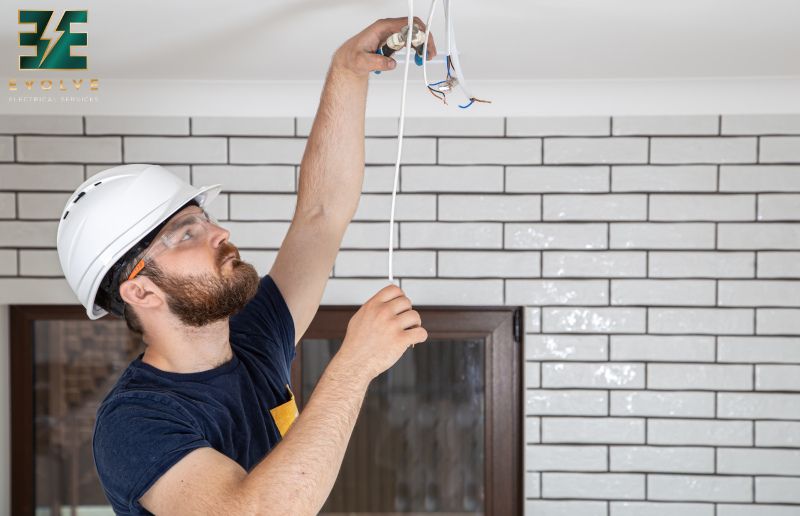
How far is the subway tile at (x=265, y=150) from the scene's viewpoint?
8.18ft

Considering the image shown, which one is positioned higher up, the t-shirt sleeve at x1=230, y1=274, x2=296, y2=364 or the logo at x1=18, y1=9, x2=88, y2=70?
the logo at x1=18, y1=9, x2=88, y2=70

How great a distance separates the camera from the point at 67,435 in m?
2.57

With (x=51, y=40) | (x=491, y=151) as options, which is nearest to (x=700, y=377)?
(x=491, y=151)

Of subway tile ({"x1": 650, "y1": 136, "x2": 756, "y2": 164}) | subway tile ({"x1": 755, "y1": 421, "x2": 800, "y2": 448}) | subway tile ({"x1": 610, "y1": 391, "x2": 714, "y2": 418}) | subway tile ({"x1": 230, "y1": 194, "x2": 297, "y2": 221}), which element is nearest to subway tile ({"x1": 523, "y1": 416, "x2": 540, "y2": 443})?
subway tile ({"x1": 610, "y1": 391, "x2": 714, "y2": 418})

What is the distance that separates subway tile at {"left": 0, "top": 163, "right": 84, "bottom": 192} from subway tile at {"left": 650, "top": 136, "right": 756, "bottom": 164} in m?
1.95

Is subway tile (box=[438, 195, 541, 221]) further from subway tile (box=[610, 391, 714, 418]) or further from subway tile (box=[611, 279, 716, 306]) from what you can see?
subway tile (box=[610, 391, 714, 418])

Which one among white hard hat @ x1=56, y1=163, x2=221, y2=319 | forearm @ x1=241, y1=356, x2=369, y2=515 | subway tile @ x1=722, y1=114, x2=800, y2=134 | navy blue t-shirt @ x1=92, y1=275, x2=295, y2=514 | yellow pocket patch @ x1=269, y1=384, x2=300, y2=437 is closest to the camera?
forearm @ x1=241, y1=356, x2=369, y2=515

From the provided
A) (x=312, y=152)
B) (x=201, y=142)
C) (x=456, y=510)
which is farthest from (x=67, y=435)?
(x=312, y=152)

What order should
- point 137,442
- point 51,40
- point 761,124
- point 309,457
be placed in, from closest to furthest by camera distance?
point 309,457
point 137,442
point 51,40
point 761,124

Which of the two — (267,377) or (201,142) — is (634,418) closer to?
(267,377)

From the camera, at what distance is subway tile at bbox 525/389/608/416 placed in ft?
8.17

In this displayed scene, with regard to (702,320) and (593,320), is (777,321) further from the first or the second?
(593,320)

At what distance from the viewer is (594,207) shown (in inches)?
97.7

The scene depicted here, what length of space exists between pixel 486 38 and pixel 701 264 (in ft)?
3.79
